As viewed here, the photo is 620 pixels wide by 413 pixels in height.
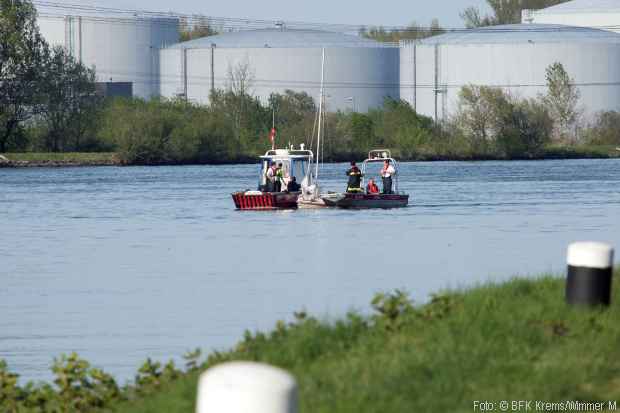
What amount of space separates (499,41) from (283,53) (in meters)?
19.5

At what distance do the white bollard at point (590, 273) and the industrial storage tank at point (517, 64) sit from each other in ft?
365

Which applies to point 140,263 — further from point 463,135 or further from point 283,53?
point 283,53

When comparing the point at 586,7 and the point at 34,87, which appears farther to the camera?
the point at 586,7

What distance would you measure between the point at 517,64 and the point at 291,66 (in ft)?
66.3

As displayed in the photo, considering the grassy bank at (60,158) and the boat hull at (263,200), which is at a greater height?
the boat hull at (263,200)

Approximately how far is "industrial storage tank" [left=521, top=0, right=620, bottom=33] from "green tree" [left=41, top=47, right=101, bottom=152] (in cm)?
6305

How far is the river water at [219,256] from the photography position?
20.2 meters

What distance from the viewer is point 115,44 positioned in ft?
432

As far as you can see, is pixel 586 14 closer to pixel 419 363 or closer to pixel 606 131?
pixel 606 131

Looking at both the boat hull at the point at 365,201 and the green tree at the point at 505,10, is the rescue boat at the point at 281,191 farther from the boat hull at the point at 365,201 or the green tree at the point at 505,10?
the green tree at the point at 505,10

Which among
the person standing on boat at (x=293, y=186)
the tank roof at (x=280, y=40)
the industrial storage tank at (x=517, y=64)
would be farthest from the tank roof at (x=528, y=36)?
the person standing on boat at (x=293, y=186)

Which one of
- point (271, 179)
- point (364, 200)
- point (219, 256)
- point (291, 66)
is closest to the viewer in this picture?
point (219, 256)

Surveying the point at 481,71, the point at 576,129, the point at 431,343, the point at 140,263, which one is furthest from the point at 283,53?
the point at 431,343

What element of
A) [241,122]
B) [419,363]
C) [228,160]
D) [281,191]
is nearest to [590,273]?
[419,363]
